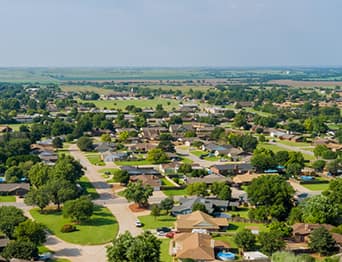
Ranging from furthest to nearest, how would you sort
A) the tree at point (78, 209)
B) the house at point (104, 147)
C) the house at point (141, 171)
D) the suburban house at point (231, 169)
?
the house at point (104, 147) < the suburban house at point (231, 169) < the house at point (141, 171) < the tree at point (78, 209)

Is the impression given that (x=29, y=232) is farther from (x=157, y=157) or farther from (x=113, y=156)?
(x=113, y=156)

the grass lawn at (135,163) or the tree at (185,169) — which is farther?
the grass lawn at (135,163)

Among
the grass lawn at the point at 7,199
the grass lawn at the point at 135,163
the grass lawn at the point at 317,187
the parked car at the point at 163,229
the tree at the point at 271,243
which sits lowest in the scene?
the grass lawn at the point at 135,163

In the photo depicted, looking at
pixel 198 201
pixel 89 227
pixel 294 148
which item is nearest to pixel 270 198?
pixel 198 201

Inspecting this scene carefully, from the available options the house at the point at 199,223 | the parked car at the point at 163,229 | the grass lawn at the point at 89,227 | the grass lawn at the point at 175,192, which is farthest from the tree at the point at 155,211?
the grass lawn at the point at 175,192

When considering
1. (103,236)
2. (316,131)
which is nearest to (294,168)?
(103,236)

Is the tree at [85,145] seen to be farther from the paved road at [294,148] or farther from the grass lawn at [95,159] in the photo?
the paved road at [294,148]

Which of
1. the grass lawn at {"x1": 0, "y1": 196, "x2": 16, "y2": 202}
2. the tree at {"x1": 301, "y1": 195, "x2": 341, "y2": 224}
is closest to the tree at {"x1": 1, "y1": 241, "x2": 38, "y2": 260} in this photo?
the grass lawn at {"x1": 0, "y1": 196, "x2": 16, "y2": 202}
